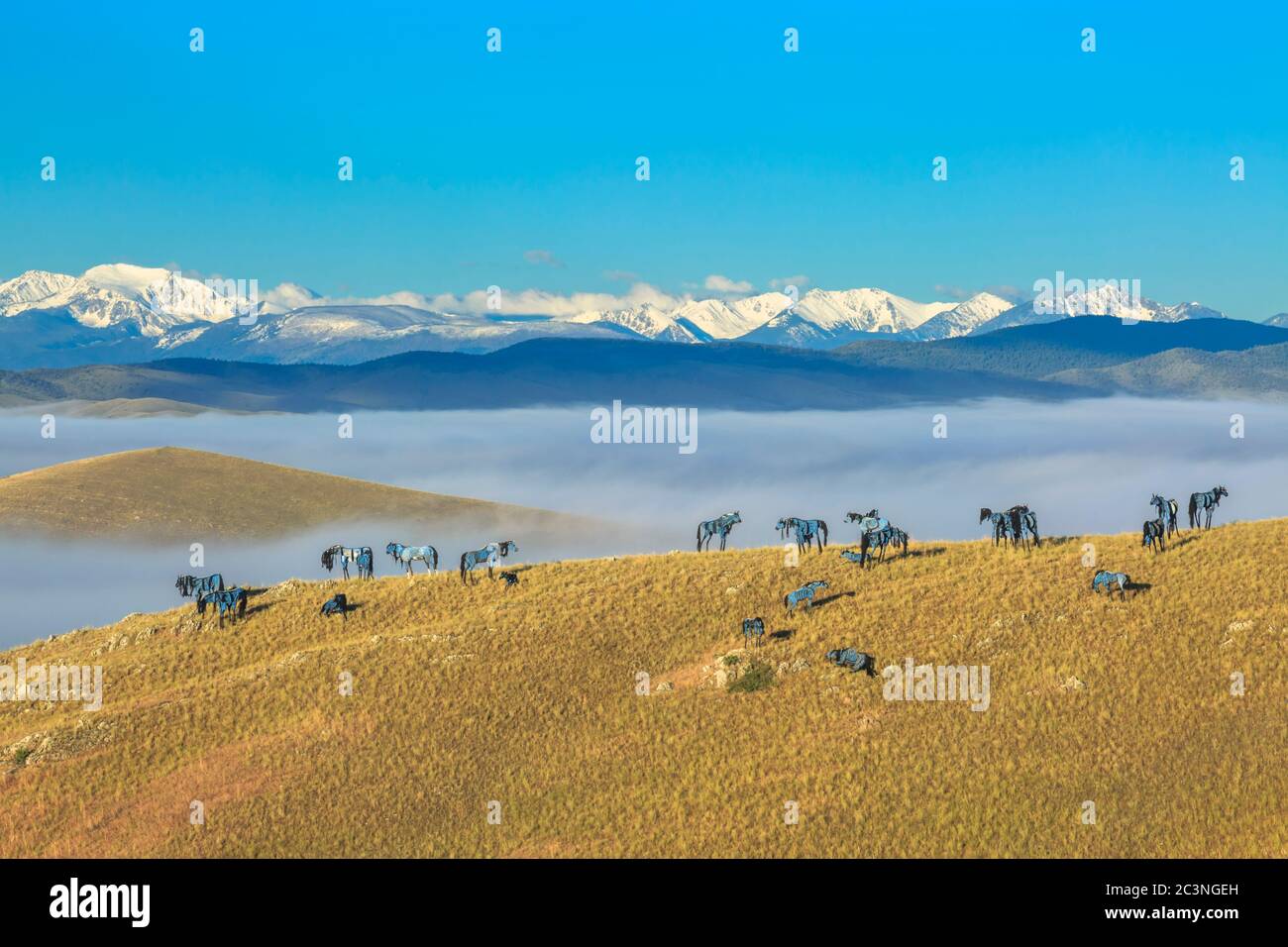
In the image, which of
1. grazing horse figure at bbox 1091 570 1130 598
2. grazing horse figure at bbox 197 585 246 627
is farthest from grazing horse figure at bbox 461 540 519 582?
grazing horse figure at bbox 1091 570 1130 598

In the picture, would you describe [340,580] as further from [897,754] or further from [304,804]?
[897,754]

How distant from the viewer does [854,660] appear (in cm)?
6456

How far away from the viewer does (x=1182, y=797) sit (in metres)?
50.9

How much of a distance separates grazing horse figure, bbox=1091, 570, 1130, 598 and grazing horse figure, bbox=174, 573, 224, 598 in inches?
2149

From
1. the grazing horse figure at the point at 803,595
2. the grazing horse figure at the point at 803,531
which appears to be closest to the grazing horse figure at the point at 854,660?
the grazing horse figure at the point at 803,595

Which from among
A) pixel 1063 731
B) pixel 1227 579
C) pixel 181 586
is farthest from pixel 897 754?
pixel 181 586

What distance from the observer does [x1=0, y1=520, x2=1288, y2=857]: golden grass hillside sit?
5234cm

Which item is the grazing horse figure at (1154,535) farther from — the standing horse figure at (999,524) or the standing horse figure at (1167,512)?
the standing horse figure at (999,524)

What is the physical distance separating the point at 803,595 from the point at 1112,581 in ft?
56.4

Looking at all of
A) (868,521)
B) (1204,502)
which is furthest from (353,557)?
(1204,502)

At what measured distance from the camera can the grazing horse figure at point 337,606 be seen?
7938 cm
